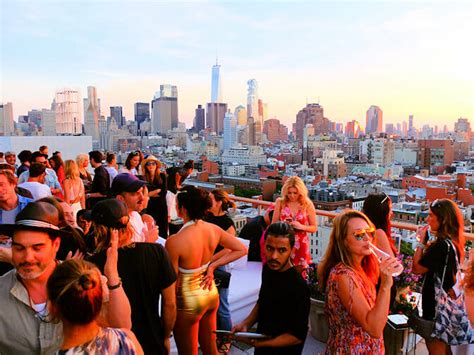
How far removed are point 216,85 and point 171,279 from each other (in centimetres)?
15708

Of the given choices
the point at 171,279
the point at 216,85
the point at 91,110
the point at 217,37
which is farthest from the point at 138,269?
the point at 216,85

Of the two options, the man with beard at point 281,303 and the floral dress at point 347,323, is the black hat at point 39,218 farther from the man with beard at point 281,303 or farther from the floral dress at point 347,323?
the floral dress at point 347,323

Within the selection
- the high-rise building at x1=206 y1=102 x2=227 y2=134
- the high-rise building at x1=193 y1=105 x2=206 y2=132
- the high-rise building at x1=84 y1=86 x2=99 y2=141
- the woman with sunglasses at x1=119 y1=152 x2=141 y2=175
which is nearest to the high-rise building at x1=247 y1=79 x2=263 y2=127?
the high-rise building at x1=206 y1=102 x2=227 y2=134

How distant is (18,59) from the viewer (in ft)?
49.4

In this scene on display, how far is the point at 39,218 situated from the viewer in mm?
1513

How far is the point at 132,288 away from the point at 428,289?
1552 mm

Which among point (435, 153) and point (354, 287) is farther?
point (435, 153)

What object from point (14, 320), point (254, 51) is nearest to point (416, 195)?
point (254, 51)

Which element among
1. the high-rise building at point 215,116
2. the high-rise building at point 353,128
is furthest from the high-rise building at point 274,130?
the high-rise building at point 353,128

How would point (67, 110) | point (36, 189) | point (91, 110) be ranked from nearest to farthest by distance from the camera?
point (36, 189) → point (67, 110) → point (91, 110)

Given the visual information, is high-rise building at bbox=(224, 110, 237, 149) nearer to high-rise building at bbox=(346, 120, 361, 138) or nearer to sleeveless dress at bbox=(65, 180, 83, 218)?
high-rise building at bbox=(346, 120, 361, 138)

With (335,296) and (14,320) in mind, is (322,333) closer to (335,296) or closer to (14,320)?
(335,296)

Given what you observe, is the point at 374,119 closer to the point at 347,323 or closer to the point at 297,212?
the point at 297,212

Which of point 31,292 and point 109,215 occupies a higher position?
point 109,215
